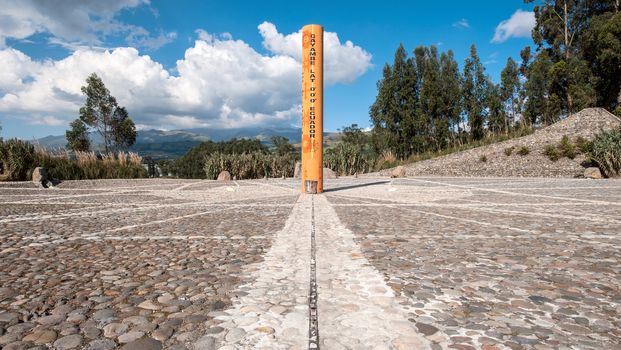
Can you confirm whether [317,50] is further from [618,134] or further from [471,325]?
[618,134]

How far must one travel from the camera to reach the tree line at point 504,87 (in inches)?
922

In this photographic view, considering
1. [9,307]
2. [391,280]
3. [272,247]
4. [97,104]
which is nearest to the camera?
[9,307]

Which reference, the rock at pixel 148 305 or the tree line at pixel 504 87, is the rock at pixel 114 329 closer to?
the rock at pixel 148 305

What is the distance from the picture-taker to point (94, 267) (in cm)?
226

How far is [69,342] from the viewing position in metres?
1.32

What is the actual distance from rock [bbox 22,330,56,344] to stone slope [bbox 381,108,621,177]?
52.4ft

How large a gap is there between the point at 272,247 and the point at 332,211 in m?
2.21

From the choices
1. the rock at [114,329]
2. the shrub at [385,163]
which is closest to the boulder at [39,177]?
the rock at [114,329]

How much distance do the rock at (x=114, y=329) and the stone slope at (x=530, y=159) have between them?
1584cm

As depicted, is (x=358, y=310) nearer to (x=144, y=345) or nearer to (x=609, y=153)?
(x=144, y=345)

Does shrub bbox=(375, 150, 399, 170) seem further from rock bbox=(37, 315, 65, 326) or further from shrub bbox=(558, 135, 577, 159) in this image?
rock bbox=(37, 315, 65, 326)

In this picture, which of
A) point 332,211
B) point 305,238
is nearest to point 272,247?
point 305,238

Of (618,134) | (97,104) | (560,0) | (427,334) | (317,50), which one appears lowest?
(427,334)

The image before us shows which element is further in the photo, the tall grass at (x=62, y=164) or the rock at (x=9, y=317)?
the tall grass at (x=62, y=164)
